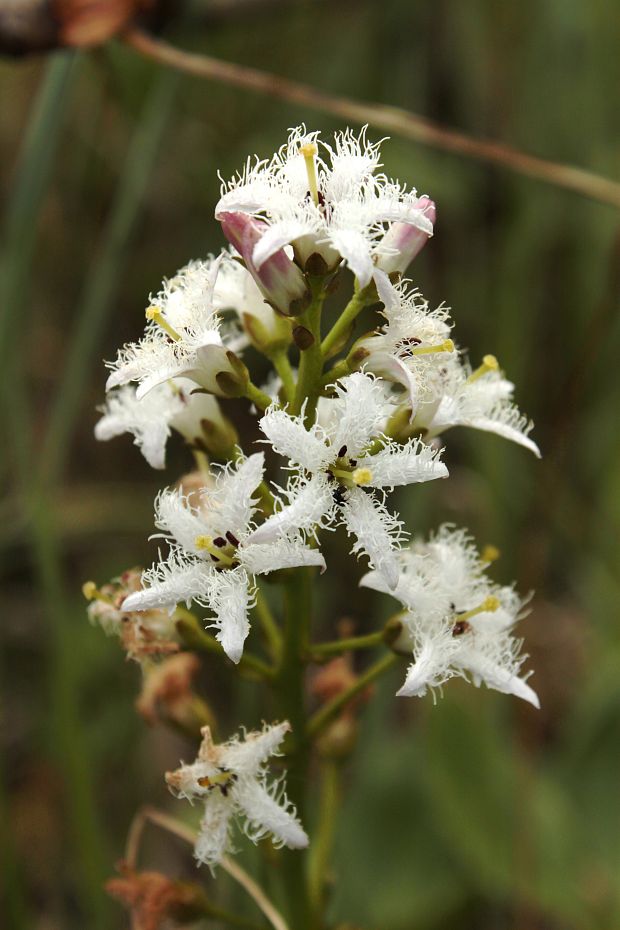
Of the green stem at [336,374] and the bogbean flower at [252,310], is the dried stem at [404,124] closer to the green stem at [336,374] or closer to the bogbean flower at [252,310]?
the bogbean flower at [252,310]

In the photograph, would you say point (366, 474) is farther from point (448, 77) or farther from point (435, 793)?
point (448, 77)

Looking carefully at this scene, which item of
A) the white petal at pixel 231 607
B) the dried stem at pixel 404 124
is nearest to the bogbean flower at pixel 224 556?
the white petal at pixel 231 607

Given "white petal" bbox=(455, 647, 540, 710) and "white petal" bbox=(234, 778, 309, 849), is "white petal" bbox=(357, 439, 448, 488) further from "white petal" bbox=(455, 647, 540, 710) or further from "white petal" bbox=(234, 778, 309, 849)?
"white petal" bbox=(234, 778, 309, 849)

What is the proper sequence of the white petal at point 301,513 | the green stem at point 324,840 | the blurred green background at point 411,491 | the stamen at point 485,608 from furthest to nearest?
the blurred green background at point 411,491 < the green stem at point 324,840 < the stamen at point 485,608 < the white petal at point 301,513

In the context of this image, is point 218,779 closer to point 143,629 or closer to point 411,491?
point 143,629

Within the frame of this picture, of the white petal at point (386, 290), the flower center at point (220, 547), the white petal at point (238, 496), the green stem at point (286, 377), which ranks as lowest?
the flower center at point (220, 547)

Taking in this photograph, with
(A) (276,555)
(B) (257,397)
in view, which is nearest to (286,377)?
(B) (257,397)

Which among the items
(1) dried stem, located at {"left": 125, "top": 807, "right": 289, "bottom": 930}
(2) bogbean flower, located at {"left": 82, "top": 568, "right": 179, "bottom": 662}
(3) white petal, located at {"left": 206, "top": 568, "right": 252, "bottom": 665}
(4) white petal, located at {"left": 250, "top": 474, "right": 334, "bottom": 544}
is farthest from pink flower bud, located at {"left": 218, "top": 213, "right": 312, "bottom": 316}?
(1) dried stem, located at {"left": 125, "top": 807, "right": 289, "bottom": 930}
